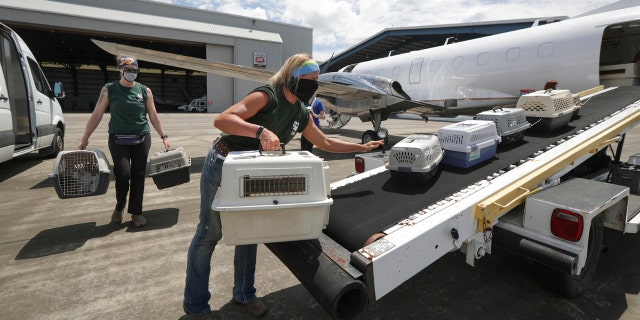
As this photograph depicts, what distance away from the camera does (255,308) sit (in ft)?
7.64

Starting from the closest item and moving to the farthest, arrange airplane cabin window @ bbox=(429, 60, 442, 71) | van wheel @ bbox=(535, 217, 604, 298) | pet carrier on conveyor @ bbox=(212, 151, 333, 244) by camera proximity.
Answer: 1. pet carrier on conveyor @ bbox=(212, 151, 333, 244)
2. van wheel @ bbox=(535, 217, 604, 298)
3. airplane cabin window @ bbox=(429, 60, 442, 71)

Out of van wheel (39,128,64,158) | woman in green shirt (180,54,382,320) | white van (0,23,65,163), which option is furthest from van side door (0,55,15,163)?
woman in green shirt (180,54,382,320)

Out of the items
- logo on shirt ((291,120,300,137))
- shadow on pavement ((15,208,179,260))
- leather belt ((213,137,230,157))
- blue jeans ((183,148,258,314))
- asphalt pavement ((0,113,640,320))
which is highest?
logo on shirt ((291,120,300,137))

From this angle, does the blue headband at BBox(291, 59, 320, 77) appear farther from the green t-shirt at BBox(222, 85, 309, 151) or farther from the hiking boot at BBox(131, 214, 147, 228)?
the hiking boot at BBox(131, 214, 147, 228)

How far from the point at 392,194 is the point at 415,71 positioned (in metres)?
10.5

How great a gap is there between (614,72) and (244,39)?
3300cm

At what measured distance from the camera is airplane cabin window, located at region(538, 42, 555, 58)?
795cm

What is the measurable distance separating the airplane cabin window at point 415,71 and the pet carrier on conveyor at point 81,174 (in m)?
10.6

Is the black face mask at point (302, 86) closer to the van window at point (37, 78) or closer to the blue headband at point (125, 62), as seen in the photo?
the blue headband at point (125, 62)

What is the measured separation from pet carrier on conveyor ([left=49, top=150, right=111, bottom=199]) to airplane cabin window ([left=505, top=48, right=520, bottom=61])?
9.43 meters

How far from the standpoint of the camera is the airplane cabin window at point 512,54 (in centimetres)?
862

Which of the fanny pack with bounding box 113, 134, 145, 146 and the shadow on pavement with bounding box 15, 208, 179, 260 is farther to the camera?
the fanny pack with bounding box 113, 134, 145, 146

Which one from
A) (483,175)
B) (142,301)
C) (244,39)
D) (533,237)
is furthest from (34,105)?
(244,39)

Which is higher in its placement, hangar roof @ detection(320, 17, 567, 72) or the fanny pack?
hangar roof @ detection(320, 17, 567, 72)
